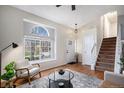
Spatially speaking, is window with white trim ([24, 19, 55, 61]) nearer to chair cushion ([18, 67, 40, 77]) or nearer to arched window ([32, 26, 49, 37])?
arched window ([32, 26, 49, 37])

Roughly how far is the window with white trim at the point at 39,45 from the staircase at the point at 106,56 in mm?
2091

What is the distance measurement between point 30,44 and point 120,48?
3.19 m

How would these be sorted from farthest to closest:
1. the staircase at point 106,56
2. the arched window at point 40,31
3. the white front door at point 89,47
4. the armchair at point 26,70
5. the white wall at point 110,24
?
the white wall at point 110,24, the white front door at point 89,47, the staircase at point 106,56, the arched window at point 40,31, the armchair at point 26,70

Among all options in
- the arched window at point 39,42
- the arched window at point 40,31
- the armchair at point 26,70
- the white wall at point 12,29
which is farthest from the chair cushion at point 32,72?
the arched window at point 40,31

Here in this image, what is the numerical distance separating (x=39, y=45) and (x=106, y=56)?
122 inches

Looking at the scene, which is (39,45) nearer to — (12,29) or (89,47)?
(12,29)

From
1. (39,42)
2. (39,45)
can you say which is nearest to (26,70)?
(39,45)

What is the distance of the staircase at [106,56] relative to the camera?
3.90 meters

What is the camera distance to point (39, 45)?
11.1ft

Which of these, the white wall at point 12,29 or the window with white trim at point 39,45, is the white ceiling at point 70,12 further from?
the window with white trim at point 39,45

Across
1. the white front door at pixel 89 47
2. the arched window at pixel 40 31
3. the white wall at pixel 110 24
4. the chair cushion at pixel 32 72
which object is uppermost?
the white wall at pixel 110 24

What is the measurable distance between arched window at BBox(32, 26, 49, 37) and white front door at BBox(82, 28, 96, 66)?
2.16 metres

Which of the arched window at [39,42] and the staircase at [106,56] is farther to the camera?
the staircase at [106,56]
